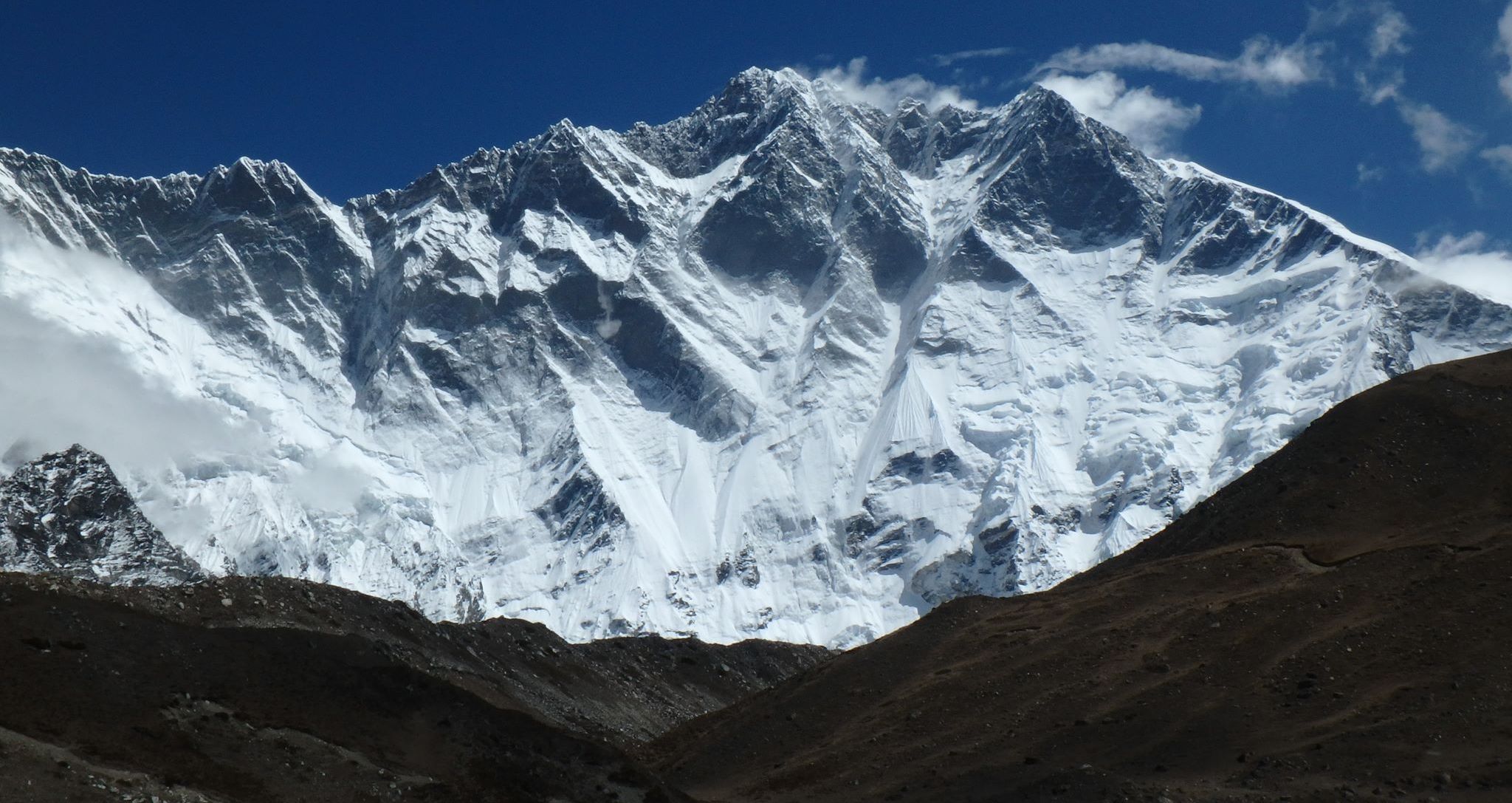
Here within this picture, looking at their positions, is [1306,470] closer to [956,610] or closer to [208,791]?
[956,610]

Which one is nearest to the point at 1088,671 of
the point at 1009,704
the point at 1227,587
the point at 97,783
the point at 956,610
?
the point at 1009,704

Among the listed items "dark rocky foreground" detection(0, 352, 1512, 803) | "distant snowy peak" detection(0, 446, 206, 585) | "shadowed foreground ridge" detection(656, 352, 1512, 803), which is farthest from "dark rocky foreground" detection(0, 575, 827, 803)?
"distant snowy peak" detection(0, 446, 206, 585)

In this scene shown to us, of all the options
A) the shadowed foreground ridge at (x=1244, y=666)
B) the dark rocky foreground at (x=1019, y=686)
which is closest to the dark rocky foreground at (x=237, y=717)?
the dark rocky foreground at (x=1019, y=686)

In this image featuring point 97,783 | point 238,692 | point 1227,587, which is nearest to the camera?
point 97,783

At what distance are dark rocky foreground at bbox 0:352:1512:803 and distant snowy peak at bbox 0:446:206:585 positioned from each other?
208ft

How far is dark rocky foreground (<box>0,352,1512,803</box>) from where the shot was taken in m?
62.9

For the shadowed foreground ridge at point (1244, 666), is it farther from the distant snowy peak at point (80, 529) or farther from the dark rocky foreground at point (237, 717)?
the distant snowy peak at point (80, 529)

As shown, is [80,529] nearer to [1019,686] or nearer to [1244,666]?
[1019,686]

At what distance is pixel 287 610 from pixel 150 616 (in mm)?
15862

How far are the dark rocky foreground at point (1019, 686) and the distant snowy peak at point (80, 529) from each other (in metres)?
63.3

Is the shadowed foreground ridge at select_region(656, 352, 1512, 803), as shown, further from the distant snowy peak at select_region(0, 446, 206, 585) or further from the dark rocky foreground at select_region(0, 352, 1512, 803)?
the distant snowy peak at select_region(0, 446, 206, 585)

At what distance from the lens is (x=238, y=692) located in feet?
227

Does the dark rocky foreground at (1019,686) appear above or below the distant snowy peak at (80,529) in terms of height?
below

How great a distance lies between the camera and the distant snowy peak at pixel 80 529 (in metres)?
151
